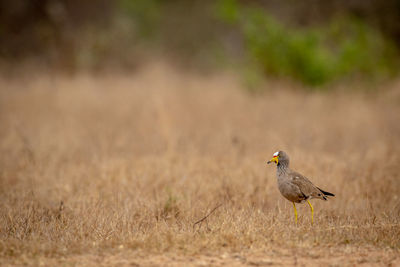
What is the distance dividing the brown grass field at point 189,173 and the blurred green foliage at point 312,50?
1.96ft

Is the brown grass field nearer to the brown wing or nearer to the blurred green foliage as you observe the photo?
the brown wing

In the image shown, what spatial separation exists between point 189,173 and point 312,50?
22.8 ft

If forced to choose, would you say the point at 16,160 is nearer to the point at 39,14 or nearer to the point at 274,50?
the point at 274,50

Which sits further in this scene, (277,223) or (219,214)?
(219,214)

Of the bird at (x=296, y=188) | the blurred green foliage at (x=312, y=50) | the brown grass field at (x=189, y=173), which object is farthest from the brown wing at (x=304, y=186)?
the blurred green foliage at (x=312, y=50)

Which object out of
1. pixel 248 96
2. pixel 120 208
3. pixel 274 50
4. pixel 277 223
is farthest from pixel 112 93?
pixel 277 223

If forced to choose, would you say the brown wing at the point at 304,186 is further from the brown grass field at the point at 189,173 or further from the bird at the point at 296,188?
the brown grass field at the point at 189,173

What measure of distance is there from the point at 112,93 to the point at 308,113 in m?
4.91

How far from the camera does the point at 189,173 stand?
20.4 ft

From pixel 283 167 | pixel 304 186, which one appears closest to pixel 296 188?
pixel 304 186

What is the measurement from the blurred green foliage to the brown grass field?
0.60 m

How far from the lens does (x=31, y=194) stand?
528cm

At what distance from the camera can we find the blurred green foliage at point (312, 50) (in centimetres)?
1174

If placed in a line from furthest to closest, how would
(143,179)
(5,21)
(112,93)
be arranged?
(5,21)
(112,93)
(143,179)
